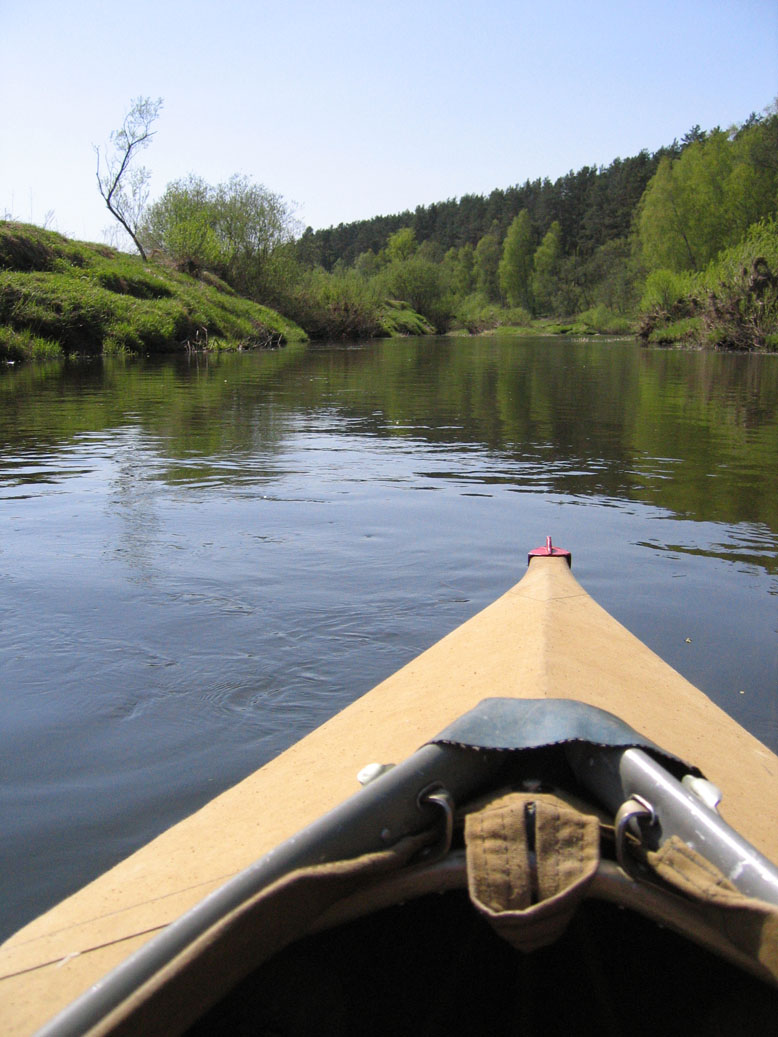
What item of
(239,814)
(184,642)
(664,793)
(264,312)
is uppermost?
(264,312)

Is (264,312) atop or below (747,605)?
atop

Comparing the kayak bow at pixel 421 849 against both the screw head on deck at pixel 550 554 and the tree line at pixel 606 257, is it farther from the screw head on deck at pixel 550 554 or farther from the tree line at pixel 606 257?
the tree line at pixel 606 257

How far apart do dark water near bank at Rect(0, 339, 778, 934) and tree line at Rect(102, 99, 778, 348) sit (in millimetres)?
28312

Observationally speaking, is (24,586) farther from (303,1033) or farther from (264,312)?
(264,312)

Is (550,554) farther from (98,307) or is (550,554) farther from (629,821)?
(98,307)

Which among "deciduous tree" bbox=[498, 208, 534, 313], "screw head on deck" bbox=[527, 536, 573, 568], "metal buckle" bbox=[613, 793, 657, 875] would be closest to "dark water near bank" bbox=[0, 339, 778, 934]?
"screw head on deck" bbox=[527, 536, 573, 568]

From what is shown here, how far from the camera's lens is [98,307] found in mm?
29562

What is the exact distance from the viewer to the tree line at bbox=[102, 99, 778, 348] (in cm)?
3803

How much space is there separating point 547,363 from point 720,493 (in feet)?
66.6

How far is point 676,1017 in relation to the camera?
134 cm

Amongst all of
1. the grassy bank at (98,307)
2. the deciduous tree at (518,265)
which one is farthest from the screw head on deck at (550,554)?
the deciduous tree at (518,265)

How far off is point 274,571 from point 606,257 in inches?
3911

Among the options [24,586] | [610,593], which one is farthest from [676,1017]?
[24,586]

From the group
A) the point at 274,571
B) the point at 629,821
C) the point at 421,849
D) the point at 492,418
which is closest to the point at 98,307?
the point at 492,418
